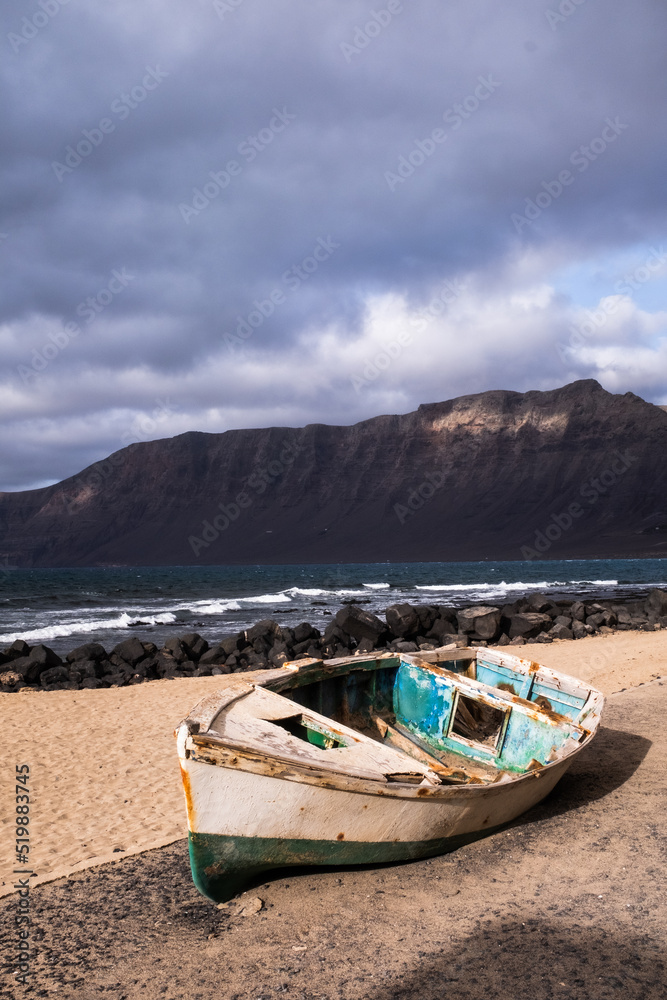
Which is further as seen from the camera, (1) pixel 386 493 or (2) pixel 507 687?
(1) pixel 386 493

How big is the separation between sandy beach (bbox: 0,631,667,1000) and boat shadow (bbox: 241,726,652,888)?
0.11ft

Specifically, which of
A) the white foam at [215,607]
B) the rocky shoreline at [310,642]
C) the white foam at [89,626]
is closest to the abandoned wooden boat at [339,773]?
the rocky shoreline at [310,642]

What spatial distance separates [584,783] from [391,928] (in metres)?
3.62

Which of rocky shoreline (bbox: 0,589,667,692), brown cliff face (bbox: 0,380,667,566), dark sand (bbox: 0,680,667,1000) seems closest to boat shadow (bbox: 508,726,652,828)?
dark sand (bbox: 0,680,667,1000)

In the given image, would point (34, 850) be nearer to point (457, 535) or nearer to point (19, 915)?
point (19, 915)

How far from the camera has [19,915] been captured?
16.4ft

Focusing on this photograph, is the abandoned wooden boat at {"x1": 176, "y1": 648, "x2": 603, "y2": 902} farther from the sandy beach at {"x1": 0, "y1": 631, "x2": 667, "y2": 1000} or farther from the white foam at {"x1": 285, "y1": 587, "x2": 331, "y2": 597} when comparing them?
the white foam at {"x1": 285, "y1": 587, "x2": 331, "y2": 597}

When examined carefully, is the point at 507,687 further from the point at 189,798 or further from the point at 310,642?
the point at 310,642

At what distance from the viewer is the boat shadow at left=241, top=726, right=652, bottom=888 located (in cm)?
522

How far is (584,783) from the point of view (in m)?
7.27

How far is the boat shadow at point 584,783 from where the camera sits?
5219 mm

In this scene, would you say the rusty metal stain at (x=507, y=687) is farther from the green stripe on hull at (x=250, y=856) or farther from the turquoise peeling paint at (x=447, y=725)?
the green stripe on hull at (x=250, y=856)

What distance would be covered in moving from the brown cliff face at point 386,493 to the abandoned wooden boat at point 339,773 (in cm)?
10963

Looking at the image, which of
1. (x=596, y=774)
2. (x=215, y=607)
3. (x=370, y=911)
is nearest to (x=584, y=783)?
(x=596, y=774)
